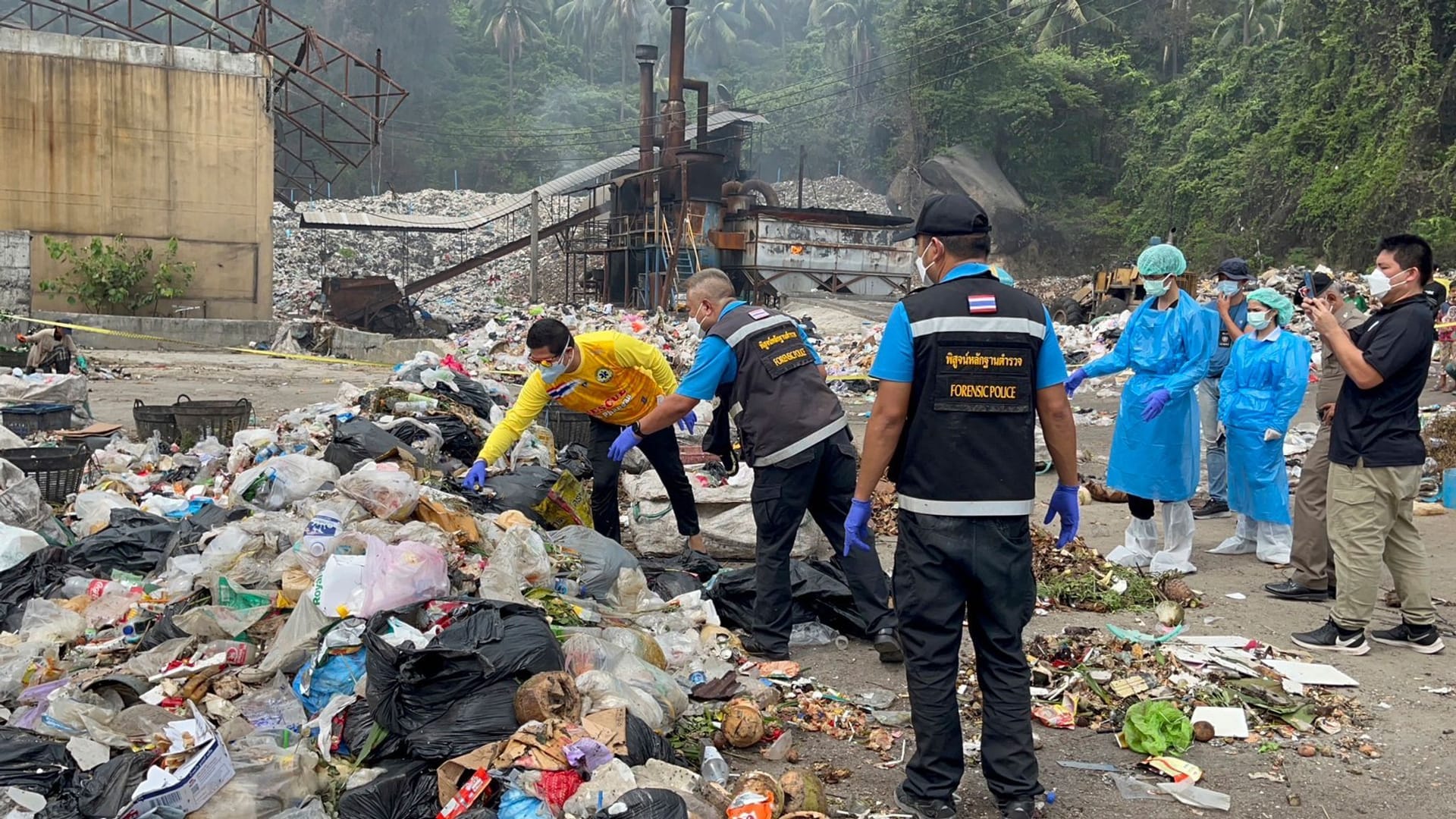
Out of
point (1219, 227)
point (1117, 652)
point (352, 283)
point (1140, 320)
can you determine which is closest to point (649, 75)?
→ point (352, 283)

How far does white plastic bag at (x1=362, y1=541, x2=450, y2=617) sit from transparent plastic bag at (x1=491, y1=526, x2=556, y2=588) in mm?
328

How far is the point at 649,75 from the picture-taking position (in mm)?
28859

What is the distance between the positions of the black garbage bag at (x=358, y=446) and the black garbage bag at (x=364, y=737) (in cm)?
301

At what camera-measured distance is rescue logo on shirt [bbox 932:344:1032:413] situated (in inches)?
116

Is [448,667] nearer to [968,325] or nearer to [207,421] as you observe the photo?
[968,325]

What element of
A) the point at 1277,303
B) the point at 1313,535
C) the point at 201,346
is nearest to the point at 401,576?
the point at 1313,535

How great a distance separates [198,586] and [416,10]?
50833 mm

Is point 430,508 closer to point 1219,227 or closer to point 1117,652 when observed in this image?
point 1117,652

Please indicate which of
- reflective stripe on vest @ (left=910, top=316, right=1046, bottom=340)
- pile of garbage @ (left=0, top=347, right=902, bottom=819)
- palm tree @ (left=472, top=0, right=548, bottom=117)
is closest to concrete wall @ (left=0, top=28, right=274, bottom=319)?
pile of garbage @ (left=0, top=347, right=902, bottom=819)

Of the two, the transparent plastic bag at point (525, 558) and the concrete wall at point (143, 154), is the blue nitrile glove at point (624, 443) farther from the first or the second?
the concrete wall at point (143, 154)

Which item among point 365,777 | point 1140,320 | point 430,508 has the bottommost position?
point 365,777

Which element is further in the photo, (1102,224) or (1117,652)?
(1102,224)

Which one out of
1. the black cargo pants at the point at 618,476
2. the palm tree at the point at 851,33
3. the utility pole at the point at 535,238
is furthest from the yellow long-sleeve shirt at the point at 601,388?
the palm tree at the point at 851,33

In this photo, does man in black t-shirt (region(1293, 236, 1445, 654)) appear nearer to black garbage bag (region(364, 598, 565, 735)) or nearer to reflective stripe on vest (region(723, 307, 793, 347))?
reflective stripe on vest (region(723, 307, 793, 347))
